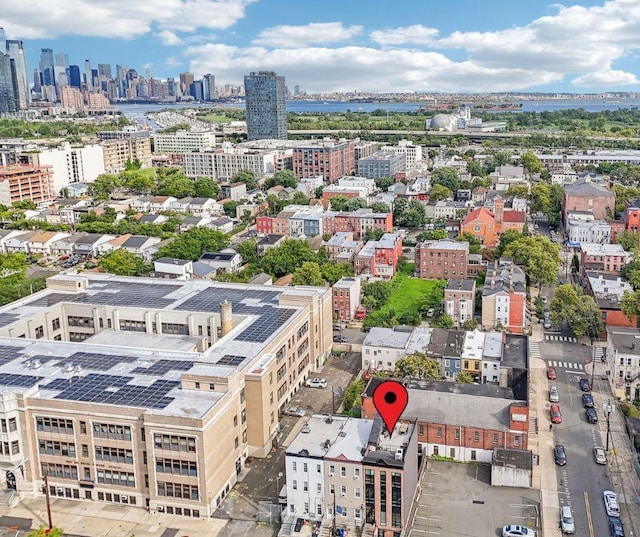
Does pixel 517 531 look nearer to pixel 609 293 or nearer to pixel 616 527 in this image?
pixel 616 527

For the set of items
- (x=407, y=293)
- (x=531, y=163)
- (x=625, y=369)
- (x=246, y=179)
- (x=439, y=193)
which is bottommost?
(x=407, y=293)

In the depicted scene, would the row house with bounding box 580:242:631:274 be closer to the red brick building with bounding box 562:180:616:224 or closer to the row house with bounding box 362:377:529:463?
the red brick building with bounding box 562:180:616:224

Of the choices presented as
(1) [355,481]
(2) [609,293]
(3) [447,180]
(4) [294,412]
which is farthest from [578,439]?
(3) [447,180]

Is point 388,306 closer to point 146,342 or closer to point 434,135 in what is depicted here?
point 146,342

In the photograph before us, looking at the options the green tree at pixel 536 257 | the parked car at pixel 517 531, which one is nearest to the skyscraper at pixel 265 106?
the green tree at pixel 536 257

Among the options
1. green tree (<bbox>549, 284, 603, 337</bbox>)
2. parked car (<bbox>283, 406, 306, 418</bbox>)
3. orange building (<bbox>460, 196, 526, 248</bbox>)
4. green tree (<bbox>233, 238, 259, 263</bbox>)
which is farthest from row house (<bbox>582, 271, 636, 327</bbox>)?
green tree (<bbox>233, 238, 259, 263</bbox>)

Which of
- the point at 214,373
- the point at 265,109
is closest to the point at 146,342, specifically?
the point at 214,373
